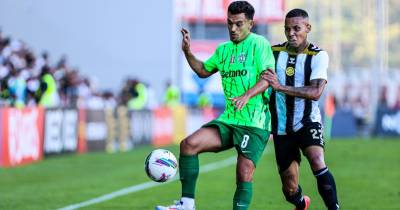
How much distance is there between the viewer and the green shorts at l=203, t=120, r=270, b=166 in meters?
9.72

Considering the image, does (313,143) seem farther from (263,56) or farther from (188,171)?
(188,171)

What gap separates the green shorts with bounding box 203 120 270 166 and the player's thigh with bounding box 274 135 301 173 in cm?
67

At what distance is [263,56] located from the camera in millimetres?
9711

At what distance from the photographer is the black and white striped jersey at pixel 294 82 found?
10.3 meters

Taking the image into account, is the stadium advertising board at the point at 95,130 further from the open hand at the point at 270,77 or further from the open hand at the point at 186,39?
the open hand at the point at 270,77

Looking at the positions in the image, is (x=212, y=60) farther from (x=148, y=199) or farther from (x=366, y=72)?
(x=366, y=72)

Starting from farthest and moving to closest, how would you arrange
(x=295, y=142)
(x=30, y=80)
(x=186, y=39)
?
(x=30, y=80) → (x=295, y=142) → (x=186, y=39)

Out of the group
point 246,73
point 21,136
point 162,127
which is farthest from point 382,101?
point 246,73

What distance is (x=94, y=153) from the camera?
2672 cm

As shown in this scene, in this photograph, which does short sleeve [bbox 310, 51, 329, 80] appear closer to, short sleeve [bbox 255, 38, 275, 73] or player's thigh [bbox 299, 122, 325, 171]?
player's thigh [bbox 299, 122, 325, 171]

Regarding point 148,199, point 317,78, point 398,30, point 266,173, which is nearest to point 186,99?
point 398,30

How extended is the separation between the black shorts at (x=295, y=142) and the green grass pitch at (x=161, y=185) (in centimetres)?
210

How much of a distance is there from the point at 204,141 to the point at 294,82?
1.21m

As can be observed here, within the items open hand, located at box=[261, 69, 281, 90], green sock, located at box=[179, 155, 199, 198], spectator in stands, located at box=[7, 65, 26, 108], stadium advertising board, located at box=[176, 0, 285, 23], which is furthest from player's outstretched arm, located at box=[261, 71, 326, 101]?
stadium advertising board, located at box=[176, 0, 285, 23]
